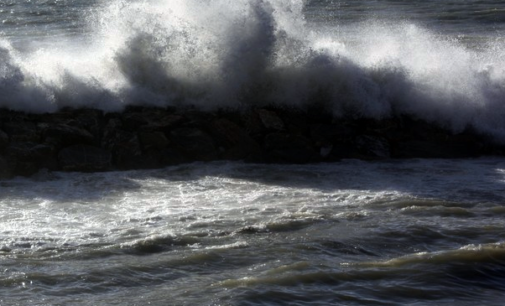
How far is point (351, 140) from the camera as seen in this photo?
39.5 feet

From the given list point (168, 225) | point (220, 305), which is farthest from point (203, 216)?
point (220, 305)

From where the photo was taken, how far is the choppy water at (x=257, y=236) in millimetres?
7355

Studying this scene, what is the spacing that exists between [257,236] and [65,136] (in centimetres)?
367

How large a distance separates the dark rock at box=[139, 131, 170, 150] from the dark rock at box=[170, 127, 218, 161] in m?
0.13

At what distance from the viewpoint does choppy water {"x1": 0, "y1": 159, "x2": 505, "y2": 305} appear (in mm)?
7355

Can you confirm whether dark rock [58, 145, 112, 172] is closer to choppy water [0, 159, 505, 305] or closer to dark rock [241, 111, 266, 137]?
choppy water [0, 159, 505, 305]

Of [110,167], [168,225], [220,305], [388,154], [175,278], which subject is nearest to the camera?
[220,305]

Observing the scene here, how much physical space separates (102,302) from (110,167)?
13.8 ft

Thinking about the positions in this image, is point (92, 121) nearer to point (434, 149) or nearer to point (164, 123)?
point (164, 123)

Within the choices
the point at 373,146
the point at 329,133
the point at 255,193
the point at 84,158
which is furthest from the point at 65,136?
the point at 373,146

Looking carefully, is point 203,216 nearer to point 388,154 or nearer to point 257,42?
point 388,154

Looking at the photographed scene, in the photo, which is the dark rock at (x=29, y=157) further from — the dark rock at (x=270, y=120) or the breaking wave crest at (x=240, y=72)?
the dark rock at (x=270, y=120)

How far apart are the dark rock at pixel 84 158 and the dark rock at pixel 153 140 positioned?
501mm

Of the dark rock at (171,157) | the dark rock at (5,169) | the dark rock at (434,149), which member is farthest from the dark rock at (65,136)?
the dark rock at (434,149)
